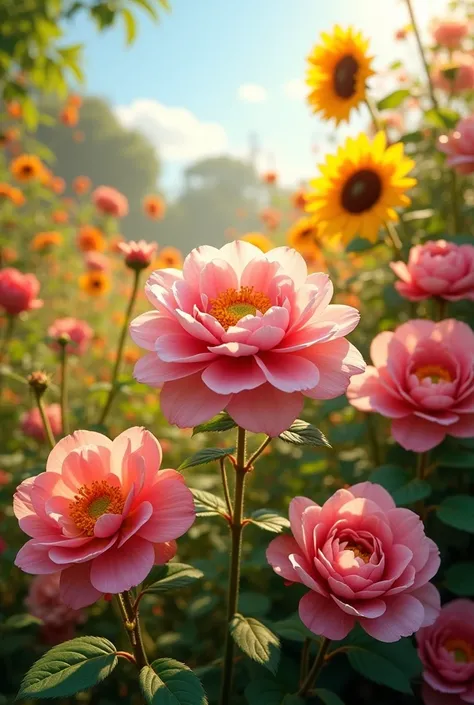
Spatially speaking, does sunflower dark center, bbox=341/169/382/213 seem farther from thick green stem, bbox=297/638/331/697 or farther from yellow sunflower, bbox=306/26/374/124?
thick green stem, bbox=297/638/331/697

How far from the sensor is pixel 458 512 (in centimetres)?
94

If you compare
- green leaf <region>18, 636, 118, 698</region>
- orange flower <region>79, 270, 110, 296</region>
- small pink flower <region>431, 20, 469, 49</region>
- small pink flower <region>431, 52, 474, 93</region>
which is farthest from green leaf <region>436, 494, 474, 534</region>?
orange flower <region>79, 270, 110, 296</region>

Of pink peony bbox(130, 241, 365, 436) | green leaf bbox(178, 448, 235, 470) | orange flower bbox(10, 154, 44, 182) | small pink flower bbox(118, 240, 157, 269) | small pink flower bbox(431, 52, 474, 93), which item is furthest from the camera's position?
orange flower bbox(10, 154, 44, 182)

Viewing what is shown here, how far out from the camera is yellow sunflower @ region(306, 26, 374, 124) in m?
1.74

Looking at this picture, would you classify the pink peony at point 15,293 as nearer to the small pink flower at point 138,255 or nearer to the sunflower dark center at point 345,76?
the small pink flower at point 138,255

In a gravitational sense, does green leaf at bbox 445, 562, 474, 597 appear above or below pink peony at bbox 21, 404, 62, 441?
below

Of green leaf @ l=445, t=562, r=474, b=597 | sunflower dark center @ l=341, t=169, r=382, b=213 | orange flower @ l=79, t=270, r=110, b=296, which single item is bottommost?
green leaf @ l=445, t=562, r=474, b=597

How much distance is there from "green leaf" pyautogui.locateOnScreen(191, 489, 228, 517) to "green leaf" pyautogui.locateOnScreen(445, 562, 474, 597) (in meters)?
0.49

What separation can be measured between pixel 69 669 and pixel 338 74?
6.01 feet

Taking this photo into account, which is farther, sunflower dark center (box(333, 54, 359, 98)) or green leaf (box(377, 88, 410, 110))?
sunflower dark center (box(333, 54, 359, 98))

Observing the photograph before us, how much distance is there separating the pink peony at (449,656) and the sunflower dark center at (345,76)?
59.9 inches

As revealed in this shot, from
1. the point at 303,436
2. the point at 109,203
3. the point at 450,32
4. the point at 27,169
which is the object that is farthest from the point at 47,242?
the point at 303,436

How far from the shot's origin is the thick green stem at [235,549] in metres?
0.72

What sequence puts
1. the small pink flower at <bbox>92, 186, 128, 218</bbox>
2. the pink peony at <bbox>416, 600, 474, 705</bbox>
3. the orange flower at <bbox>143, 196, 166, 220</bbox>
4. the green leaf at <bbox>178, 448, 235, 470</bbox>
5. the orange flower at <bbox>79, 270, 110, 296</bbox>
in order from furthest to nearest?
the orange flower at <bbox>143, 196, 166, 220</bbox> < the small pink flower at <bbox>92, 186, 128, 218</bbox> < the orange flower at <bbox>79, 270, 110, 296</bbox> < the pink peony at <bbox>416, 600, 474, 705</bbox> < the green leaf at <bbox>178, 448, 235, 470</bbox>
